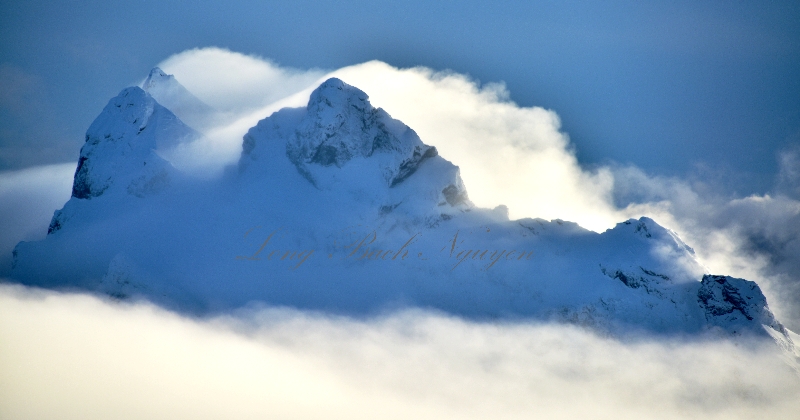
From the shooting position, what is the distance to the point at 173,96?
7736 inches

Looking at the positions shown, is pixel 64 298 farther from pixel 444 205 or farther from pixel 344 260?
pixel 444 205

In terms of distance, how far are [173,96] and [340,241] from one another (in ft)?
245

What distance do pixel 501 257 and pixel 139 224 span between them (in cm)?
9455

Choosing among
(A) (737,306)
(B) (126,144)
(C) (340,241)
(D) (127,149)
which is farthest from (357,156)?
(A) (737,306)

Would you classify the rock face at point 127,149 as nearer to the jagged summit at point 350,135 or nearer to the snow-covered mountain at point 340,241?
the snow-covered mountain at point 340,241

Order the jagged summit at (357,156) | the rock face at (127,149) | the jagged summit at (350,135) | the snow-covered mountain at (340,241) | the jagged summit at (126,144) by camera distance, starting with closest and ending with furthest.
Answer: the snow-covered mountain at (340,241) → the rock face at (127,149) → the jagged summit at (126,144) → the jagged summit at (357,156) → the jagged summit at (350,135)

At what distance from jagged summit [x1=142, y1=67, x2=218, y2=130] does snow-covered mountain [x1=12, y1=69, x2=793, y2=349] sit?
14395 mm

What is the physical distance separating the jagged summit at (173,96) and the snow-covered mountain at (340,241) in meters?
14.4

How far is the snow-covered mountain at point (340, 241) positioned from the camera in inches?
6122

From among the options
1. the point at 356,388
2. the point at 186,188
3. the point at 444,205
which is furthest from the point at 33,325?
the point at 444,205

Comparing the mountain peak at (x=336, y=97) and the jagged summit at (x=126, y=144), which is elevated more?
the mountain peak at (x=336, y=97)

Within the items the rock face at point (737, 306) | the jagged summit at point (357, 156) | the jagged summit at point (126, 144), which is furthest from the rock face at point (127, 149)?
the rock face at point (737, 306)

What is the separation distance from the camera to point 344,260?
16462 centimetres

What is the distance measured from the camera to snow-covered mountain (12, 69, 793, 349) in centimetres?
15550
